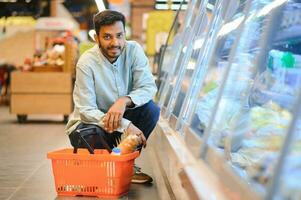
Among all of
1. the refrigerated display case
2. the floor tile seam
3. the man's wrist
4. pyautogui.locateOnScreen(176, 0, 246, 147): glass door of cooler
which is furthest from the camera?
the floor tile seam

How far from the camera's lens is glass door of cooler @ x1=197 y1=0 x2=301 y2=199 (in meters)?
2.05

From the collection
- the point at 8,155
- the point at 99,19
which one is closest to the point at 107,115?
the point at 99,19

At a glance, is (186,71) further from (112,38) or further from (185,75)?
(112,38)

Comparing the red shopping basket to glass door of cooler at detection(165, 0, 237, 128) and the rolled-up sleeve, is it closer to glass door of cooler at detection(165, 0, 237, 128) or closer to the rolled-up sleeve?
the rolled-up sleeve

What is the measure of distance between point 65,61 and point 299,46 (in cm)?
580

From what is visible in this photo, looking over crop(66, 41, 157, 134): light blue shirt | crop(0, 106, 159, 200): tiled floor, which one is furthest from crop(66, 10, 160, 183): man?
crop(0, 106, 159, 200): tiled floor

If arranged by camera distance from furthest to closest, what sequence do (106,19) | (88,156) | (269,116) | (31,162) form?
1. (31,162)
2. (106,19)
3. (88,156)
4. (269,116)

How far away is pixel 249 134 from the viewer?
231cm

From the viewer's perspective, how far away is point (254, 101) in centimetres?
298

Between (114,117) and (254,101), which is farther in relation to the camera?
(114,117)

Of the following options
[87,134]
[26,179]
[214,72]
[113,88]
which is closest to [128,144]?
[87,134]

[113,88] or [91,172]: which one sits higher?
[113,88]

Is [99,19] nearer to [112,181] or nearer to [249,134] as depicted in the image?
[112,181]

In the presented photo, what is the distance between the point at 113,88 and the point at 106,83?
2.3 inches
